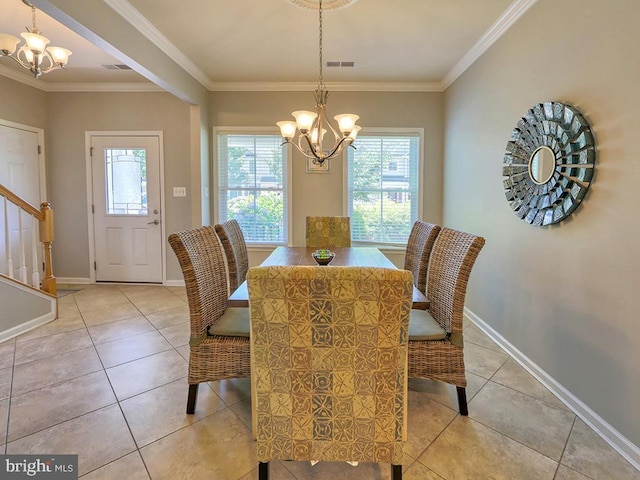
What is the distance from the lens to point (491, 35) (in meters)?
2.84

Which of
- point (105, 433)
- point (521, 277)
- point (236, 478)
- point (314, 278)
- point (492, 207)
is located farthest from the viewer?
point (492, 207)

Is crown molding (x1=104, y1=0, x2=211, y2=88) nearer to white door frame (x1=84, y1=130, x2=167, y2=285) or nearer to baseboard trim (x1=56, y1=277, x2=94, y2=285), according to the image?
white door frame (x1=84, y1=130, x2=167, y2=285)

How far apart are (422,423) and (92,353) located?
8.04 ft

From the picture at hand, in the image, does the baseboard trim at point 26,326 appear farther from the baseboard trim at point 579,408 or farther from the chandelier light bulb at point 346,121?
the baseboard trim at point 579,408

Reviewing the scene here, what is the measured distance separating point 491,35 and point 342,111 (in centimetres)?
181

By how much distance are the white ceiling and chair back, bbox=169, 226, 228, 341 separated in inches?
73.3

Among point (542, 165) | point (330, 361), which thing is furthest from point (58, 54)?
point (542, 165)

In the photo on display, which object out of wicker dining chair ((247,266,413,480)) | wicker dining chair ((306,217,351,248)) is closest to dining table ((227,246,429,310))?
wicker dining chair ((306,217,351,248))

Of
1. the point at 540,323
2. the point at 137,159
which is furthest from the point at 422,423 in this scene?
the point at 137,159

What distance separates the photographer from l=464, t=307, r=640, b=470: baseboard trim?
1554 millimetres

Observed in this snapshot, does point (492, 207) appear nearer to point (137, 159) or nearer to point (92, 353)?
point (92, 353)

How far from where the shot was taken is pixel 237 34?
2.93 meters

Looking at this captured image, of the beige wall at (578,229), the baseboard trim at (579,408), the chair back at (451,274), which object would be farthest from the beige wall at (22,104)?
the baseboard trim at (579,408)

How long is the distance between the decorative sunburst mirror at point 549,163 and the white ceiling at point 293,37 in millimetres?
955
